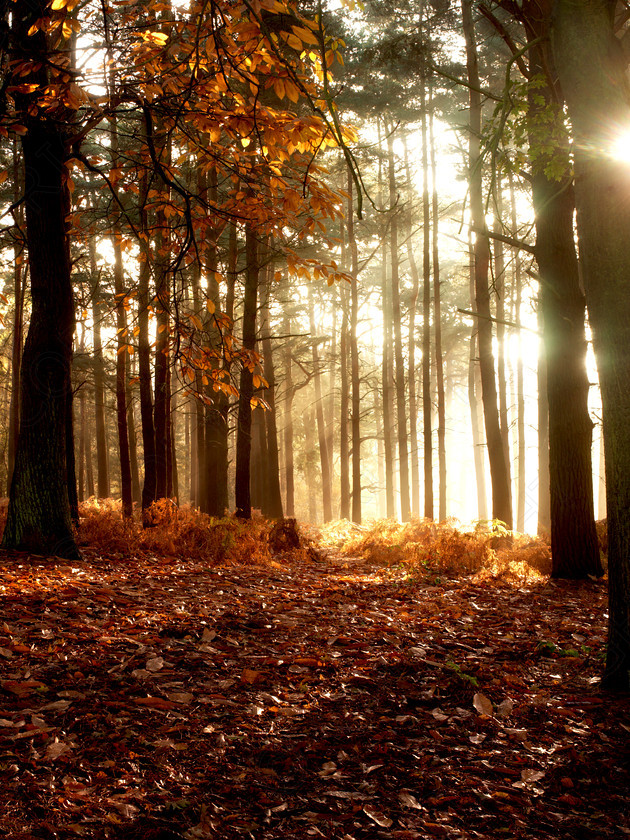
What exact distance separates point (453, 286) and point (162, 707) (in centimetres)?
2606

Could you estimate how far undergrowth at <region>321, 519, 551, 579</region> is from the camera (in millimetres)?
8500

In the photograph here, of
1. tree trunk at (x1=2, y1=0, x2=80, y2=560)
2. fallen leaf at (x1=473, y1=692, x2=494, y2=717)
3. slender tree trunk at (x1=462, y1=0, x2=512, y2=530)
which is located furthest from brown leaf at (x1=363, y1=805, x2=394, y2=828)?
slender tree trunk at (x1=462, y1=0, x2=512, y2=530)

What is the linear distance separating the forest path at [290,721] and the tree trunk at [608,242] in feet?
2.38

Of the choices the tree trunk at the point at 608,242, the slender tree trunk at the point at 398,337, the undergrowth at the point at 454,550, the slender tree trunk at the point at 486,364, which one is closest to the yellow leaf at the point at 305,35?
the tree trunk at the point at 608,242

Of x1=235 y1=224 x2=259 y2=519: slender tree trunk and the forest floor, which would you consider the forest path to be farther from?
x1=235 y1=224 x2=259 y2=519: slender tree trunk

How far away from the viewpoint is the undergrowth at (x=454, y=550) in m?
8.50

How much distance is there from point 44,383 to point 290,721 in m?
4.75

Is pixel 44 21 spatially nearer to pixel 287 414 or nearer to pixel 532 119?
pixel 532 119

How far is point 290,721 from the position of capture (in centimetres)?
314

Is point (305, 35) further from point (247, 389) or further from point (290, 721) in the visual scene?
point (247, 389)

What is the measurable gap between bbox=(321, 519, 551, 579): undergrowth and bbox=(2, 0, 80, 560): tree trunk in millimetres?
5269

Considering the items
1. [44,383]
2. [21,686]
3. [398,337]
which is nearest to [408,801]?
[21,686]

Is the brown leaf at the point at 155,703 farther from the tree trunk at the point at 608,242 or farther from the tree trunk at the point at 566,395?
the tree trunk at the point at 566,395

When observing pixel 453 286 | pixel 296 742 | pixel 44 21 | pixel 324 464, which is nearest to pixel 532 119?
pixel 44 21
